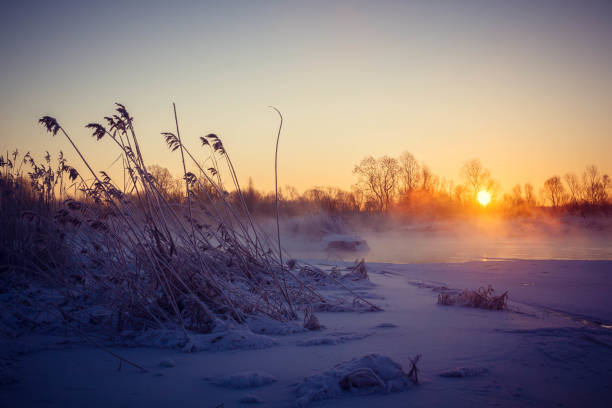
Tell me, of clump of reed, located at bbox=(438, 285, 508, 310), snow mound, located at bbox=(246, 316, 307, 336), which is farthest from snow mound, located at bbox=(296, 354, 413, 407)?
clump of reed, located at bbox=(438, 285, 508, 310)

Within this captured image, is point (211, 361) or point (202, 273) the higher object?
point (202, 273)

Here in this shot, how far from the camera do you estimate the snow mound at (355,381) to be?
1539 millimetres

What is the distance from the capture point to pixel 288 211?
1809cm

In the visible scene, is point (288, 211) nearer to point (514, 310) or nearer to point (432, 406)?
point (514, 310)

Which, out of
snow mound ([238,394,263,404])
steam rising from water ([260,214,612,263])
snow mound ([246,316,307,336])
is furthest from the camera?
steam rising from water ([260,214,612,263])

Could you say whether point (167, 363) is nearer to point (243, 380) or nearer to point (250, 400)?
point (243, 380)

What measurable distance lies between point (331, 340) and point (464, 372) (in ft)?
2.85

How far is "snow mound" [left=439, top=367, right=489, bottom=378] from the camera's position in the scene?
1733 millimetres

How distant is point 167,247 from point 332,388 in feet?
5.72

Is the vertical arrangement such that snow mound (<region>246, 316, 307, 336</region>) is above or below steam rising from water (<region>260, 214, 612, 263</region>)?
below

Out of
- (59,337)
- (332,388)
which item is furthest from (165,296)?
(332,388)

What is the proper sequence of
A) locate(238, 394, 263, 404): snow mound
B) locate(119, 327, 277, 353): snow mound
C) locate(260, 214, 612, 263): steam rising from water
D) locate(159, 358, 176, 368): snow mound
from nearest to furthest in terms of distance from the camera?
locate(238, 394, 263, 404): snow mound < locate(159, 358, 176, 368): snow mound < locate(119, 327, 277, 353): snow mound < locate(260, 214, 612, 263): steam rising from water

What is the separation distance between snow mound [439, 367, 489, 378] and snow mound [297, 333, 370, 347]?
2.44ft

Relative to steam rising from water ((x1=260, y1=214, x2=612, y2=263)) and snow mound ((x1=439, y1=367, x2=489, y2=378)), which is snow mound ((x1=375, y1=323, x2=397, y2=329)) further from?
steam rising from water ((x1=260, y1=214, x2=612, y2=263))
